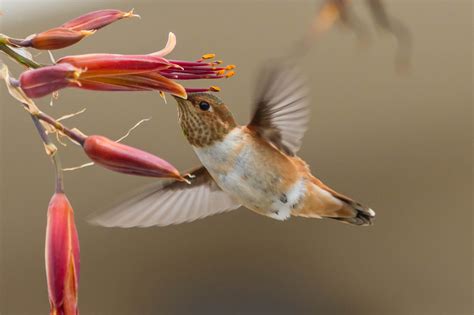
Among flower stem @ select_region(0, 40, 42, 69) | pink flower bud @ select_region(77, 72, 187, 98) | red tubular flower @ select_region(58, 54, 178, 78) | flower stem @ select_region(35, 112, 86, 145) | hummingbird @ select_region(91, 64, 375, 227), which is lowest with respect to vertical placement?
hummingbird @ select_region(91, 64, 375, 227)

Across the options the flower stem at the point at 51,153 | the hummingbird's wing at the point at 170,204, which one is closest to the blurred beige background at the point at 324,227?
the hummingbird's wing at the point at 170,204

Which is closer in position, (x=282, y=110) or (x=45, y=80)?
(x=45, y=80)

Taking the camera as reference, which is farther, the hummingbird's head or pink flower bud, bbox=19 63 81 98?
the hummingbird's head

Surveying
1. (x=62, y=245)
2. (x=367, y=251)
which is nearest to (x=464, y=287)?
(x=367, y=251)

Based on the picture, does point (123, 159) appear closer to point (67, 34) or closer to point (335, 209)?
point (67, 34)

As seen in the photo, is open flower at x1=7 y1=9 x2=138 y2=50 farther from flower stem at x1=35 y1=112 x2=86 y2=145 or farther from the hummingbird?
the hummingbird

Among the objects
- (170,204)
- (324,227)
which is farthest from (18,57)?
(324,227)

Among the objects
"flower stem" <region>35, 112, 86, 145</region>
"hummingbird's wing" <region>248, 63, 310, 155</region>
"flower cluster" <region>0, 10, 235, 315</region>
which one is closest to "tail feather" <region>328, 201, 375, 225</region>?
"hummingbird's wing" <region>248, 63, 310, 155</region>
